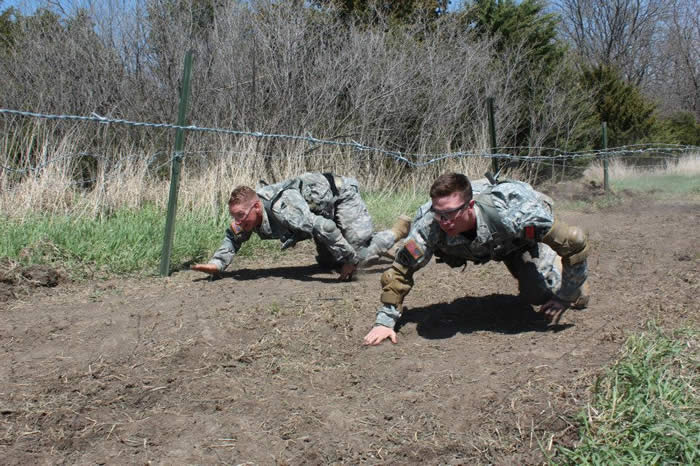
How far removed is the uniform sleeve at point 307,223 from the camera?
16.8 ft

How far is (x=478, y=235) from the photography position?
354 cm

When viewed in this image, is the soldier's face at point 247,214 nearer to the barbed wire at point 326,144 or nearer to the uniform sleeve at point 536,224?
the barbed wire at point 326,144

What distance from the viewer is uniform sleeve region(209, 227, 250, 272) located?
5355 millimetres

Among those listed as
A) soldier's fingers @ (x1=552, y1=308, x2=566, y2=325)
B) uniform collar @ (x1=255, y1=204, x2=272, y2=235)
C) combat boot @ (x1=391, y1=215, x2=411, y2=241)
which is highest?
combat boot @ (x1=391, y1=215, x2=411, y2=241)

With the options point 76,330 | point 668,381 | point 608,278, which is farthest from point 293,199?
point 668,381

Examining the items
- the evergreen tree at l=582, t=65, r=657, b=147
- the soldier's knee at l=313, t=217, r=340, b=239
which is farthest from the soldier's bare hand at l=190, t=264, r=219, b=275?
the evergreen tree at l=582, t=65, r=657, b=147

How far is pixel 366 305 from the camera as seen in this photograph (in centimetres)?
441

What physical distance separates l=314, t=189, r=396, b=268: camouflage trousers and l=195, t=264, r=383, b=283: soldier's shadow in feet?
0.93

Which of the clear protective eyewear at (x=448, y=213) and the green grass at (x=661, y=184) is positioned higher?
the green grass at (x=661, y=184)

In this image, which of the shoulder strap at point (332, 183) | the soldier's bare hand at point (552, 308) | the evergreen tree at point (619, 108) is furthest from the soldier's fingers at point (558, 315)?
the evergreen tree at point (619, 108)

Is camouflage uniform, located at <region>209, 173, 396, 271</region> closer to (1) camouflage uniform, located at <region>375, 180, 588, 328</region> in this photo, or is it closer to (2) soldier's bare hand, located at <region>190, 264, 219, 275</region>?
(2) soldier's bare hand, located at <region>190, 264, 219, 275</region>

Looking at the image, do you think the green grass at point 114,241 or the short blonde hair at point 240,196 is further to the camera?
the green grass at point 114,241

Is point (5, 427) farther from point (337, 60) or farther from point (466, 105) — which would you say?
point (466, 105)

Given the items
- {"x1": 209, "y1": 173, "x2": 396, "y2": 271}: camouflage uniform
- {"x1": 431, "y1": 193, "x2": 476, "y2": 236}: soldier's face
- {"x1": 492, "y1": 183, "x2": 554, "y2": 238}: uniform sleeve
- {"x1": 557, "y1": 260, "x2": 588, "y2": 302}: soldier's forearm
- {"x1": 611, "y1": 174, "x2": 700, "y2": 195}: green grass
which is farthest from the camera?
{"x1": 611, "y1": 174, "x2": 700, "y2": 195}: green grass
